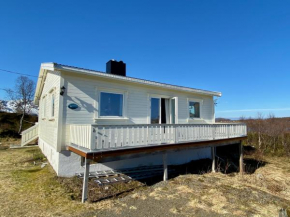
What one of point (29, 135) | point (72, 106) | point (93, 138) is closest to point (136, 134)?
point (93, 138)

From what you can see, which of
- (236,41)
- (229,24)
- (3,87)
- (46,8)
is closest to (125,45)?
(46,8)

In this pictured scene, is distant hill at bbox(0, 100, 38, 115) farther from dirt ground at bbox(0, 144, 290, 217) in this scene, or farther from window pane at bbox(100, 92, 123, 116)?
window pane at bbox(100, 92, 123, 116)

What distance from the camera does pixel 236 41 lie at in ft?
38.0

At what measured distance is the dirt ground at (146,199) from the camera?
12.5 ft

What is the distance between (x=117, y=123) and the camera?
6945 mm

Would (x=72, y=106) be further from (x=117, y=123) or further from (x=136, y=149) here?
(x=136, y=149)

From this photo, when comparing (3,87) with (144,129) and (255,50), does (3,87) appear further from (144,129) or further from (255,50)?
(255,50)

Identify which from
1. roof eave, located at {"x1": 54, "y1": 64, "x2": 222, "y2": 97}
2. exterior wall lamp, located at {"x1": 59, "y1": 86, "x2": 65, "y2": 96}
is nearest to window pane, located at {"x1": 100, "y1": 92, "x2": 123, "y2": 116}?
roof eave, located at {"x1": 54, "y1": 64, "x2": 222, "y2": 97}

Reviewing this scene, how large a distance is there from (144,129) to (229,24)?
9.64 m

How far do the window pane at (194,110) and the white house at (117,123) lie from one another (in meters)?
0.26

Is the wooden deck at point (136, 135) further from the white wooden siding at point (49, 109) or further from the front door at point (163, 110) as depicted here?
the front door at point (163, 110)

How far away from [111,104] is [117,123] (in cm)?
84

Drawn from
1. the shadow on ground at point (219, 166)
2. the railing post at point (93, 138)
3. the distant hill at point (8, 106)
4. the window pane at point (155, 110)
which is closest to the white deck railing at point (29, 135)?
the window pane at point (155, 110)

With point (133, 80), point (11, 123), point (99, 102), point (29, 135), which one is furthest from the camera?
point (11, 123)
